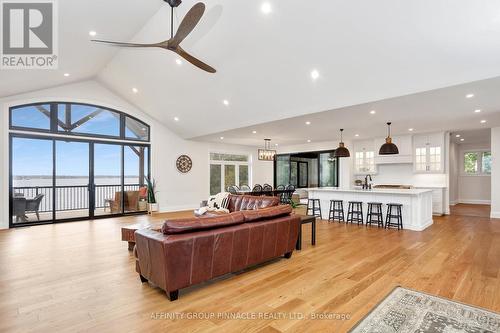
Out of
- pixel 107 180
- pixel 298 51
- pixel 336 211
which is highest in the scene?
pixel 298 51

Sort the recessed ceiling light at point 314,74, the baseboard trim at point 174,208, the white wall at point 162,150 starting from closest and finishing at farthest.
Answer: the recessed ceiling light at point 314,74 < the white wall at point 162,150 < the baseboard trim at point 174,208

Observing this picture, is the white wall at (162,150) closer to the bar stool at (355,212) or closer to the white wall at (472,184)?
the bar stool at (355,212)

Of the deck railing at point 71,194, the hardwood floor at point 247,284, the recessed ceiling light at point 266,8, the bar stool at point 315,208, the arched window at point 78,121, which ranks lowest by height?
the hardwood floor at point 247,284

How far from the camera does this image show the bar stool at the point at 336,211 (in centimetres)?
744

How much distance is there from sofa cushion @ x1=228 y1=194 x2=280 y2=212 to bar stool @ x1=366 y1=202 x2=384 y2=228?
321cm

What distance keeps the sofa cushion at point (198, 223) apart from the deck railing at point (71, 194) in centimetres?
647

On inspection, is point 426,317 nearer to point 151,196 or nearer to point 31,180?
point 151,196

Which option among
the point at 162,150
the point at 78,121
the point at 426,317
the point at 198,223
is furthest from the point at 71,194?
the point at 426,317

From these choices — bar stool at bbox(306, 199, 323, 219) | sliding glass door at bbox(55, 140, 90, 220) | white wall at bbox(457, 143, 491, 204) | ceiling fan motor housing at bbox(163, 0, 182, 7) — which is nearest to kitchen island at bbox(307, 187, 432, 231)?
bar stool at bbox(306, 199, 323, 219)

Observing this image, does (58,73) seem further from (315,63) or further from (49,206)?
(315,63)

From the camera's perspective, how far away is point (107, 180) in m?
8.40

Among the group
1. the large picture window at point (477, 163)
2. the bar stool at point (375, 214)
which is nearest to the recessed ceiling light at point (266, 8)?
the bar stool at point (375, 214)

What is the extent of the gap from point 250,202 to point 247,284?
245 cm

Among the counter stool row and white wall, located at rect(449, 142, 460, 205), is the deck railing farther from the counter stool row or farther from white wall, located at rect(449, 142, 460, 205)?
white wall, located at rect(449, 142, 460, 205)
